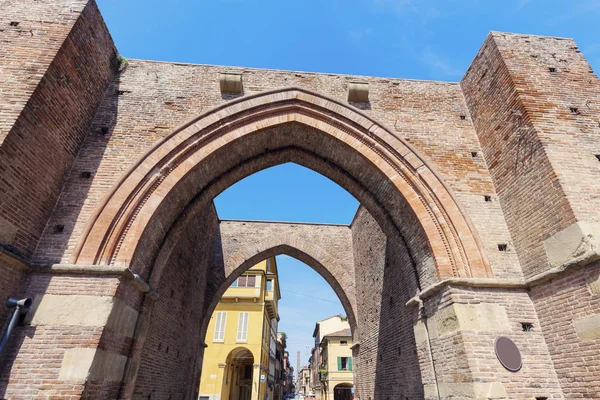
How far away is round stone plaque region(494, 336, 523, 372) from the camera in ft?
15.8

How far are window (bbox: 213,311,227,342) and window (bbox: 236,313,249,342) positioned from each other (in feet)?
2.79

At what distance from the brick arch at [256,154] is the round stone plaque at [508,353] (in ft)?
3.32

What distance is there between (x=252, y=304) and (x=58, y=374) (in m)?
15.1

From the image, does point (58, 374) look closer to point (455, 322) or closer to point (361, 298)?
point (455, 322)

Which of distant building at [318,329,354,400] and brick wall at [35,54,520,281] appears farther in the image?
distant building at [318,329,354,400]

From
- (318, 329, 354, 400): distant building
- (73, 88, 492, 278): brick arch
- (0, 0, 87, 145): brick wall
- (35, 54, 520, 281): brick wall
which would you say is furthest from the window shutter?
(0, 0, 87, 145): brick wall

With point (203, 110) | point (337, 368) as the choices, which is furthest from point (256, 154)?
point (337, 368)

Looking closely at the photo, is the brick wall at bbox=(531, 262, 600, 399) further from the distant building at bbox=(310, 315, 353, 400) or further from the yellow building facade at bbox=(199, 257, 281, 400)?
the distant building at bbox=(310, 315, 353, 400)

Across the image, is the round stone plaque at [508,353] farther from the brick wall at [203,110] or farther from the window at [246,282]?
the window at [246,282]

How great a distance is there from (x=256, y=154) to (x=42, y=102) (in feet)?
13.2

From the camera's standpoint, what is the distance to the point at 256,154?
25.8 ft

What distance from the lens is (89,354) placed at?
4.55 meters

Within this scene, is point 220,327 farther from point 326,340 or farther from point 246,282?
point 326,340

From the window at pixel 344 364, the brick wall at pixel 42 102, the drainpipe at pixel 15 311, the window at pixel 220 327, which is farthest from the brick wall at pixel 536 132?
the window at pixel 344 364
